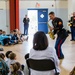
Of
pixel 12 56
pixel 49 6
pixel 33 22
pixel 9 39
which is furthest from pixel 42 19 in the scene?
pixel 12 56

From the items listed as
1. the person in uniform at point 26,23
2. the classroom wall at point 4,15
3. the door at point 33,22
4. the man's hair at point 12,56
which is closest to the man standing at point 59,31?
the man's hair at point 12,56

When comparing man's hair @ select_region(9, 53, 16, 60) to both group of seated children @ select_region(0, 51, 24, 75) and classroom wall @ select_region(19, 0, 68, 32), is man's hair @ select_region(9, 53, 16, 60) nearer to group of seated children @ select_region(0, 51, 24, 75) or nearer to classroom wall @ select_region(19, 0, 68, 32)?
group of seated children @ select_region(0, 51, 24, 75)

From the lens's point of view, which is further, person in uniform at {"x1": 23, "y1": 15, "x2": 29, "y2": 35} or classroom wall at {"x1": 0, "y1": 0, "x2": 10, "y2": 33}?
person in uniform at {"x1": 23, "y1": 15, "x2": 29, "y2": 35}

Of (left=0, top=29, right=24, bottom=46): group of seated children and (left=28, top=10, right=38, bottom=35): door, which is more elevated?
(left=28, top=10, right=38, bottom=35): door

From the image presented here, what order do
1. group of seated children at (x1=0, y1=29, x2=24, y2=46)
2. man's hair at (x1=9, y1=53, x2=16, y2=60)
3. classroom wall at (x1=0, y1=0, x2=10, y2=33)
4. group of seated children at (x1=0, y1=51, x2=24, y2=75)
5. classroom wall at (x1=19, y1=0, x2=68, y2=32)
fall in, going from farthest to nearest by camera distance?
classroom wall at (x1=19, y1=0, x2=68, y2=32) → classroom wall at (x1=0, y1=0, x2=10, y2=33) → group of seated children at (x1=0, y1=29, x2=24, y2=46) → man's hair at (x1=9, y1=53, x2=16, y2=60) → group of seated children at (x1=0, y1=51, x2=24, y2=75)

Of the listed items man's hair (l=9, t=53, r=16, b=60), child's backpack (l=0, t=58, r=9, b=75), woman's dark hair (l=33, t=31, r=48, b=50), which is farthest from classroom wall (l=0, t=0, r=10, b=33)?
woman's dark hair (l=33, t=31, r=48, b=50)

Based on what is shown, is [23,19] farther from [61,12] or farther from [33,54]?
[33,54]

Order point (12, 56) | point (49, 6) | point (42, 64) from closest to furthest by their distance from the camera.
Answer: point (42, 64) → point (12, 56) → point (49, 6)

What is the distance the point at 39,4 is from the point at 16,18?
3658 mm

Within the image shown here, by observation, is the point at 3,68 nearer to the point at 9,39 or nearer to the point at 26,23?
the point at 9,39

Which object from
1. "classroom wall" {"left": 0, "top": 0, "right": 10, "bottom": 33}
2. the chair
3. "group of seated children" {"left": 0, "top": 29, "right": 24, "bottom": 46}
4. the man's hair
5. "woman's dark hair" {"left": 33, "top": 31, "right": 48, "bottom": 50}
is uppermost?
"classroom wall" {"left": 0, "top": 0, "right": 10, "bottom": 33}

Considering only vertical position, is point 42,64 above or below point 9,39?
above

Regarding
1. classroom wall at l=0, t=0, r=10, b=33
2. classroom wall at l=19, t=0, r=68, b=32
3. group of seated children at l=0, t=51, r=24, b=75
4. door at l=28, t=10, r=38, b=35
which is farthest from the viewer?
door at l=28, t=10, r=38, b=35

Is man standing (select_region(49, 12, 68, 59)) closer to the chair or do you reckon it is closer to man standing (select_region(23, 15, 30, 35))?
the chair
